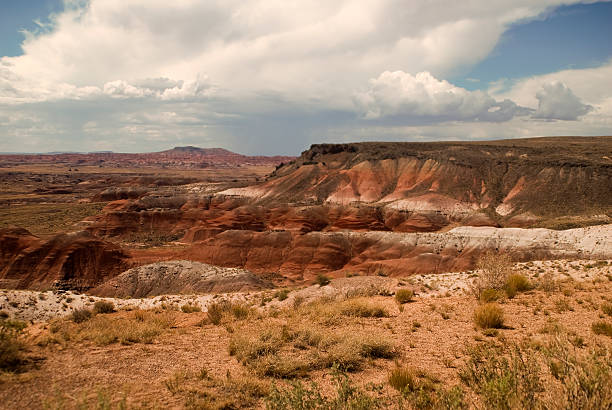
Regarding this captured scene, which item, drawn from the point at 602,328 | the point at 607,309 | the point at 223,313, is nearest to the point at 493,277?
the point at 607,309

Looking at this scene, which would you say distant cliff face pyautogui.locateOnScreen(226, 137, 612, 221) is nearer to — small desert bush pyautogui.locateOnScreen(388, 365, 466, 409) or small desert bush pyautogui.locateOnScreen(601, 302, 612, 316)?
small desert bush pyautogui.locateOnScreen(601, 302, 612, 316)

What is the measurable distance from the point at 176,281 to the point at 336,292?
1648 centimetres

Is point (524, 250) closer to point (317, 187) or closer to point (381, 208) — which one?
point (381, 208)

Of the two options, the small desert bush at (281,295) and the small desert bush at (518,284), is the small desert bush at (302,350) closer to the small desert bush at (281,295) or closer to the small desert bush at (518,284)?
the small desert bush at (518,284)

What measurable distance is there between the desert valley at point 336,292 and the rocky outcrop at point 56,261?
0.56 ft

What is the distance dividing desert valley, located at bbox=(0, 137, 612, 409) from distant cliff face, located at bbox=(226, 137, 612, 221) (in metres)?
0.42

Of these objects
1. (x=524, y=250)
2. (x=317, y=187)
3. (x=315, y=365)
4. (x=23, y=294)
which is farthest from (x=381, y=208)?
(x=315, y=365)

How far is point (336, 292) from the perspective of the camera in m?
17.2

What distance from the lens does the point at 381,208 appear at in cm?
6300

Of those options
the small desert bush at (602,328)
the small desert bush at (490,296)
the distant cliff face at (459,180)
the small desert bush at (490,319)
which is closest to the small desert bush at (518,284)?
the small desert bush at (490,296)

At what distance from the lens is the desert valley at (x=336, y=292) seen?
6.12 meters

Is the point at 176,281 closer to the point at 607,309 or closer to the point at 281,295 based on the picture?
the point at 281,295

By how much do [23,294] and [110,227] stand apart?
49.5 m

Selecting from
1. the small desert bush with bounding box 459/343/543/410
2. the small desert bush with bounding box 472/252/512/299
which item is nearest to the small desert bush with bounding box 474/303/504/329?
the small desert bush with bounding box 459/343/543/410
